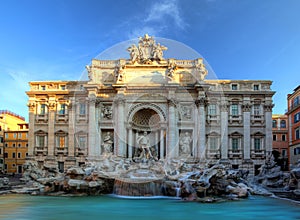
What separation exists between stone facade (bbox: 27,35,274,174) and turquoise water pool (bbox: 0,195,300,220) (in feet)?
38.1

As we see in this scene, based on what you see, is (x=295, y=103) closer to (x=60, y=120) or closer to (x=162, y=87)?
(x=162, y=87)

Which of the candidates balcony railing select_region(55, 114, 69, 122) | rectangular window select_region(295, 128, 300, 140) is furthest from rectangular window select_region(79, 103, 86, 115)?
rectangular window select_region(295, 128, 300, 140)

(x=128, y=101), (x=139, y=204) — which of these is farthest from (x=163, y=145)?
(x=139, y=204)

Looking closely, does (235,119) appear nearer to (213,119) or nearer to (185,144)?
(213,119)

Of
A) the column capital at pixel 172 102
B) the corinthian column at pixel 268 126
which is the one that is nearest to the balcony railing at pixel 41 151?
the column capital at pixel 172 102

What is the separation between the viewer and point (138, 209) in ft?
55.7

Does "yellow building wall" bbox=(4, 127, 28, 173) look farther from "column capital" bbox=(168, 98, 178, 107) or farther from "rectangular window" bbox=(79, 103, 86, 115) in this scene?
"column capital" bbox=(168, 98, 178, 107)

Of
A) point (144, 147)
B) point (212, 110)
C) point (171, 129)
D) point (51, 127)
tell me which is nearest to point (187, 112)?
point (171, 129)

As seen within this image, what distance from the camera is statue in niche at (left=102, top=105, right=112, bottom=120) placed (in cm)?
3294

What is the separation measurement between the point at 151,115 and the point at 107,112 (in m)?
4.48

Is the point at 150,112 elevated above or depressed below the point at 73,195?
above

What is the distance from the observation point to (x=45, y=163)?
112 feet

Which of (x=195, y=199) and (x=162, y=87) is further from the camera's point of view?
(x=162, y=87)

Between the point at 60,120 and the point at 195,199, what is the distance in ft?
65.5
